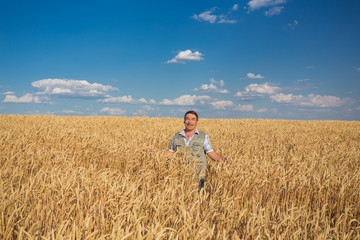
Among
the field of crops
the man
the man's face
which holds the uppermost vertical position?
the man's face

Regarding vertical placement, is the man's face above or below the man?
above

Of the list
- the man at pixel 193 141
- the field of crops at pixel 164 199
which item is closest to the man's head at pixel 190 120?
the man at pixel 193 141

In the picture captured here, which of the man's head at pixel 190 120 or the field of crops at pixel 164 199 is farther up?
the man's head at pixel 190 120

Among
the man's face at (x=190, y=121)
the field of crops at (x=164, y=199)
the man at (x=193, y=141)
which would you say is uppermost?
the man's face at (x=190, y=121)

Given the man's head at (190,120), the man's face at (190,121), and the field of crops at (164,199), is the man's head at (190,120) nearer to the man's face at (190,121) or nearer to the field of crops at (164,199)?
the man's face at (190,121)

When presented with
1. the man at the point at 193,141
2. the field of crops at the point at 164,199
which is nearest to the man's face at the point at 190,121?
the man at the point at 193,141

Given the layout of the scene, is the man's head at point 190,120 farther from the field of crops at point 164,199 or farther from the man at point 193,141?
the field of crops at point 164,199

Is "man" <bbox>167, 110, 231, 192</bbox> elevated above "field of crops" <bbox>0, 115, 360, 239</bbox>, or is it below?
above

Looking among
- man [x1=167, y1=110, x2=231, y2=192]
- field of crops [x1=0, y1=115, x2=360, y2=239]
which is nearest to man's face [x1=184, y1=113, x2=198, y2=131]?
man [x1=167, y1=110, x2=231, y2=192]

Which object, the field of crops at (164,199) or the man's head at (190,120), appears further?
the man's head at (190,120)

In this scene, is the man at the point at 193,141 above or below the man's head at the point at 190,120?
below

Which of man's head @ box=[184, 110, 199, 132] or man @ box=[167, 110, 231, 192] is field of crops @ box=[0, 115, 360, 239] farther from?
man's head @ box=[184, 110, 199, 132]

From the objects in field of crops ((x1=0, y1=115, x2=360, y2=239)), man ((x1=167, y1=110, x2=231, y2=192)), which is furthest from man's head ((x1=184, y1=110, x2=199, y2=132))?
field of crops ((x1=0, y1=115, x2=360, y2=239))

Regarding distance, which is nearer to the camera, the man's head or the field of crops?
the field of crops
